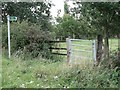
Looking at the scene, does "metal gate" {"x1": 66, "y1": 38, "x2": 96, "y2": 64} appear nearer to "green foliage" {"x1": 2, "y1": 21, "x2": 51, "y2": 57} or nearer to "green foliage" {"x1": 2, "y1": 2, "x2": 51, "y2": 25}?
"green foliage" {"x1": 2, "y1": 21, "x2": 51, "y2": 57}

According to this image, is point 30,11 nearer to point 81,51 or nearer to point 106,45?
point 81,51

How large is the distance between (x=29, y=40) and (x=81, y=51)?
2.97m

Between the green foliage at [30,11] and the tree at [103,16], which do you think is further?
the green foliage at [30,11]

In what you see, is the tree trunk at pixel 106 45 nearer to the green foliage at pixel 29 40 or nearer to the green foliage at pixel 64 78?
the green foliage at pixel 64 78

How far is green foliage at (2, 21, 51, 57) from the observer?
336 inches

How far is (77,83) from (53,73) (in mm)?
942

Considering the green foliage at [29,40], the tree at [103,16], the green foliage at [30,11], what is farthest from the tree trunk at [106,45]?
the green foliage at [30,11]

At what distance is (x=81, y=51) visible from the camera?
6.40 meters

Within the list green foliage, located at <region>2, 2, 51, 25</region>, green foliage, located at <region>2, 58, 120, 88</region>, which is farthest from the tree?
green foliage, located at <region>2, 2, 51, 25</region>

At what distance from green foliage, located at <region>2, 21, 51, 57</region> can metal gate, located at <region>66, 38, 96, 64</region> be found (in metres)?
1.85

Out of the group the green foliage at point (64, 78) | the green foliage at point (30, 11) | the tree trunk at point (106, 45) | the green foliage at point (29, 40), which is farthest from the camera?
the green foliage at point (30, 11)

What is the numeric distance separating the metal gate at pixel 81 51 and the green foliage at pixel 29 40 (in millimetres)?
1852

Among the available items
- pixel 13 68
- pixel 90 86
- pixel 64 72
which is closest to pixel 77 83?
pixel 90 86

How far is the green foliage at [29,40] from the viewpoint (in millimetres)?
8523
